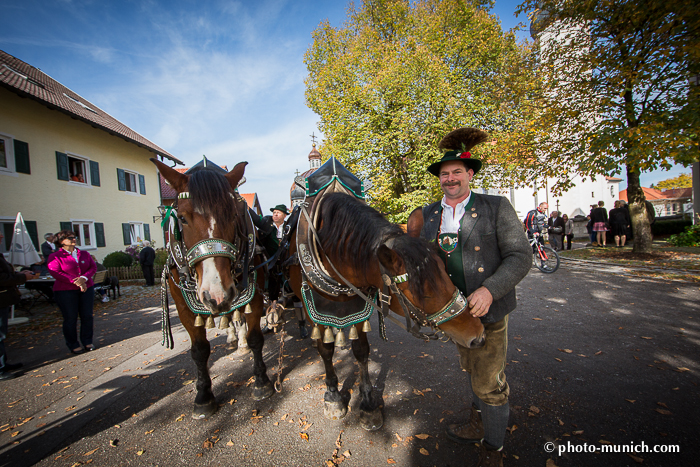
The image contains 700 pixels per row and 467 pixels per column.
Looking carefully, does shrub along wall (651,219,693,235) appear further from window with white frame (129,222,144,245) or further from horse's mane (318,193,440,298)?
window with white frame (129,222,144,245)

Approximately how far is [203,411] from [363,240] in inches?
92.2

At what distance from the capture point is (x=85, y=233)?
40.7ft

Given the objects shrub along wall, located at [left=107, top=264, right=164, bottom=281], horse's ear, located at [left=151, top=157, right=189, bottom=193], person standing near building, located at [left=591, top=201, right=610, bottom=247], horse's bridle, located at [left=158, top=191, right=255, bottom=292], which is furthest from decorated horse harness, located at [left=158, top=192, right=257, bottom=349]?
person standing near building, located at [left=591, top=201, right=610, bottom=247]

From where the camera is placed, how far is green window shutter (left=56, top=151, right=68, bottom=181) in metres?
11.3

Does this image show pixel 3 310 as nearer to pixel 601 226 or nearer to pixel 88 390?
pixel 88 390

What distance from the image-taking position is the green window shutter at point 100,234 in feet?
41.5

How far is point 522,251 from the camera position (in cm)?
174

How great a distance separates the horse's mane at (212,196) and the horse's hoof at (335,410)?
5.96ft

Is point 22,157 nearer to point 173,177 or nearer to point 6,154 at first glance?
point 6,154

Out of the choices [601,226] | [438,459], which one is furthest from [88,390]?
[601,226]

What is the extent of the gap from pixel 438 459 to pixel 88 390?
3.86 metres

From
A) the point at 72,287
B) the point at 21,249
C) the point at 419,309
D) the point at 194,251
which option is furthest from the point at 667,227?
the point at 21,249

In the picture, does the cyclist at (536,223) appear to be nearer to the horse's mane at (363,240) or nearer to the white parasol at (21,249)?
the horse's mane at (363,240)

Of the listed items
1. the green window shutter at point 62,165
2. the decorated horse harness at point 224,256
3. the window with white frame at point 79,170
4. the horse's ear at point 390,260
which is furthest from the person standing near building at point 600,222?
the window with white frame at point 79,170
